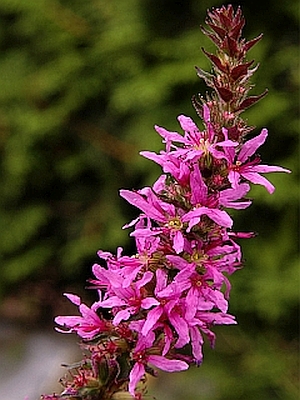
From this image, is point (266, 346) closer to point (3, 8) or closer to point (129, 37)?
point (129, 37)

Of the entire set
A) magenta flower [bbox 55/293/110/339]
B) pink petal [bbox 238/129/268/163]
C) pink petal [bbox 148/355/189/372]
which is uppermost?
pink petal [bbox 238/129/268/163]

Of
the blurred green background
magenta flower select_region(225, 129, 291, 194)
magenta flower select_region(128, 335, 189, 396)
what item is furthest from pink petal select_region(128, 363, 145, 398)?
the blurred green background

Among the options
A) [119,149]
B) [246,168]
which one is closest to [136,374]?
[246,168]

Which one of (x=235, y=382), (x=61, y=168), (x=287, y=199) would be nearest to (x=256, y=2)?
(x=287, y=199)

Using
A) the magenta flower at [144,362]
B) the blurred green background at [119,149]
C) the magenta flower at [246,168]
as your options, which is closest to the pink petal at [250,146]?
the magenta flower at [246,168]

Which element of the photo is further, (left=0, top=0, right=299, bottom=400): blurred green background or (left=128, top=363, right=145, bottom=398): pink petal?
(left=0, top=0, right=299, bottom=400): blurred green background

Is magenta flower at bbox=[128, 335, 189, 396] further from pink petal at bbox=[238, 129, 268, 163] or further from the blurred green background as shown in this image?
the blurred green background

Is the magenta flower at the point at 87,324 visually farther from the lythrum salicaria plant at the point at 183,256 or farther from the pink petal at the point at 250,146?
the pink petal at the point at 250,146
